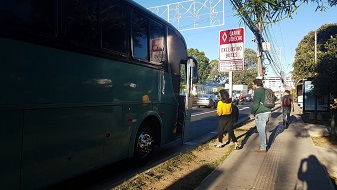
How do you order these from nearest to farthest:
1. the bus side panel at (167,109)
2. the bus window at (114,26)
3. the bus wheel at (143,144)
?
1. the bus window at (114,26)
2. the bus wheel at (143,144)
3. the bus side panel at (167,109)

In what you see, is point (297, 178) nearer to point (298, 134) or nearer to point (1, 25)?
point (1, 25)

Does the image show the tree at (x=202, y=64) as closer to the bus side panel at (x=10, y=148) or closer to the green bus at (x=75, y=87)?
the green bus at (x=75, y=87)

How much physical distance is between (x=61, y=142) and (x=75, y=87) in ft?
2.47

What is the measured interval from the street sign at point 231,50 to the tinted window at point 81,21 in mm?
5503

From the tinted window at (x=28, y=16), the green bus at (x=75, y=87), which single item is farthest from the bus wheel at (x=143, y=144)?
the tinted window at (x=28, y=16)

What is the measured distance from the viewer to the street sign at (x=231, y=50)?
874 cm

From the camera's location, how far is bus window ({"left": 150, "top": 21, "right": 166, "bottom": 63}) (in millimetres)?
5890

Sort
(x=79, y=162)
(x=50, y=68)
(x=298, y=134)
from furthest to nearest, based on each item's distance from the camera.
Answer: (x=298, y=134) → (x=79, y=162) → (x=50, y=68)

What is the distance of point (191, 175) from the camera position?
16.9 ft

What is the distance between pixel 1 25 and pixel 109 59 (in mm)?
1832

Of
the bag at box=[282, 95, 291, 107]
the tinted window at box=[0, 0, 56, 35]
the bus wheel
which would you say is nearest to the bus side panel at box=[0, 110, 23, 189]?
the tinted window at box=[0, 0, 56, 35]

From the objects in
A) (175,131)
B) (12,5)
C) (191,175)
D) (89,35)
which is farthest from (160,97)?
(12,5)

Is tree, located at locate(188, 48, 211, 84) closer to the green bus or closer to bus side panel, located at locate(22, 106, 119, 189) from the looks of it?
the green bus

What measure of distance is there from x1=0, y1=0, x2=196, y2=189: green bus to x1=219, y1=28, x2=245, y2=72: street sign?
11.2ft
